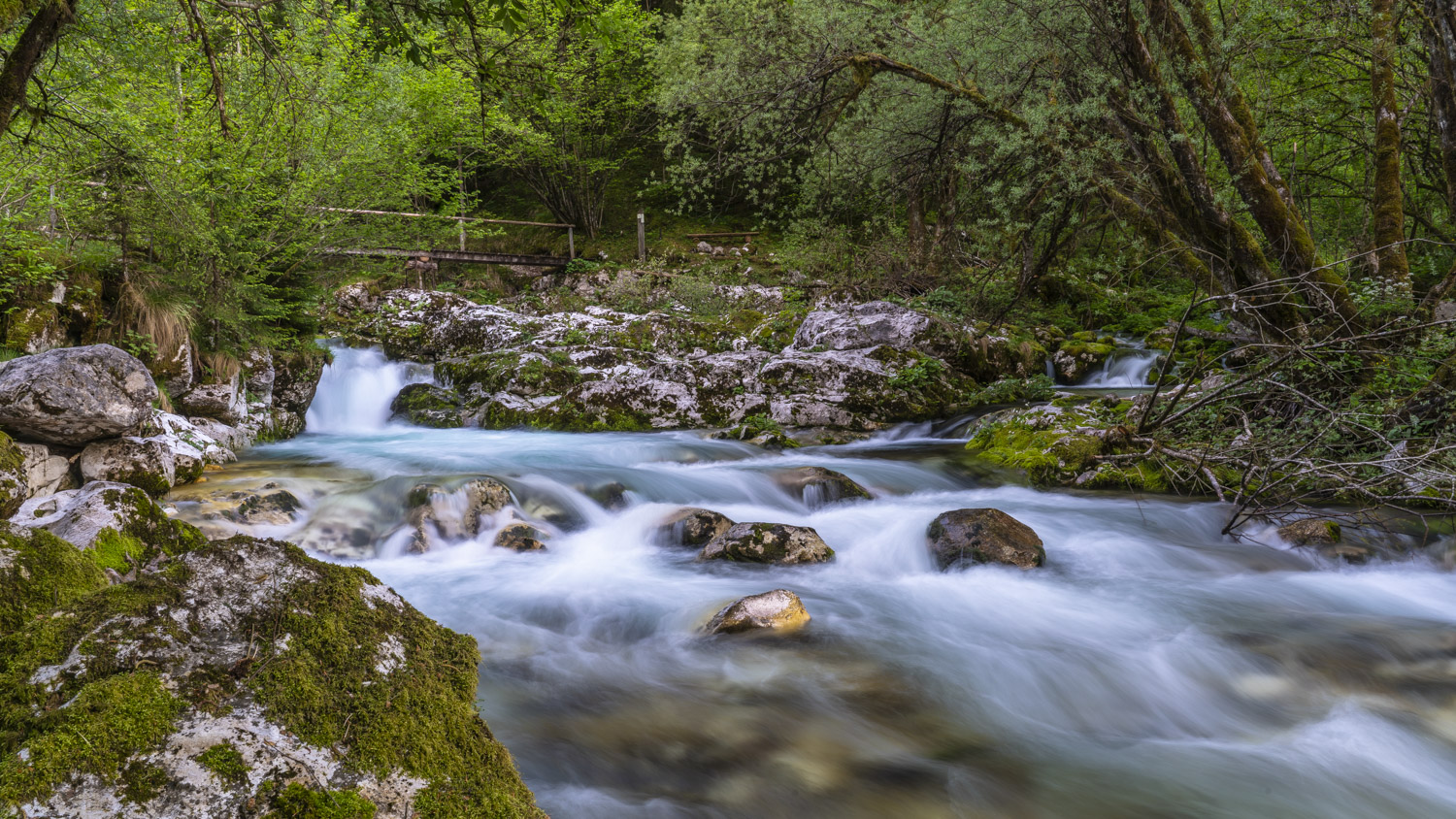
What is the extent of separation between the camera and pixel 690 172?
10477 mm

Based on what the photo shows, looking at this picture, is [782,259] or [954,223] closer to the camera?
[954,223]

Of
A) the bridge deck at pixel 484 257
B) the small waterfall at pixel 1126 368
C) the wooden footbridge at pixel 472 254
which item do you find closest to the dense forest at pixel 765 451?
the small waterfall at pixel 1126 368

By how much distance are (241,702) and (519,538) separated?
4958 mm

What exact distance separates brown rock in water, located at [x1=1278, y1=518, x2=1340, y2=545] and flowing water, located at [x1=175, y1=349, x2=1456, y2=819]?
17cm

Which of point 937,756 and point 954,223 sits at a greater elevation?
point 954,223

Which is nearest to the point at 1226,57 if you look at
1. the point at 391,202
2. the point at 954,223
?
the point at 954,223

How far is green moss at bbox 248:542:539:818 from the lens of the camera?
1588mm

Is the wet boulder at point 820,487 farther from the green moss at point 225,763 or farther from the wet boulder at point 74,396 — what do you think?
the green moss at point 225,763

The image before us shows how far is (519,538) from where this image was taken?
21.1 ft

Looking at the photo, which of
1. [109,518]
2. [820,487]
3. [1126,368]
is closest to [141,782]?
[109,518]

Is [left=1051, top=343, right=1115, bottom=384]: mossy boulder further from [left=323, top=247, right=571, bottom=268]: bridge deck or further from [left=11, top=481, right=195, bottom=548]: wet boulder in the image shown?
[left=11, top=481, right=195, bottom=548]: wet boulder

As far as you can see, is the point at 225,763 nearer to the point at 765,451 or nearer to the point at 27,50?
the point at 27,50

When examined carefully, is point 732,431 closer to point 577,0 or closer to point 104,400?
point 104,400

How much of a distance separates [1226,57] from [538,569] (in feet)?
26.7
